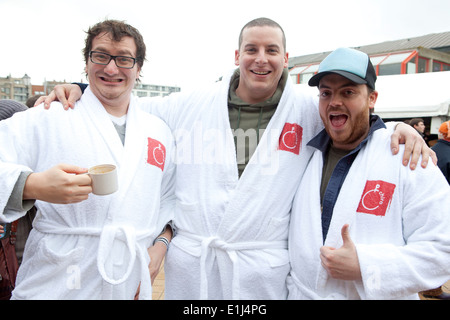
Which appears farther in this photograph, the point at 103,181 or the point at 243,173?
the point at 243,173

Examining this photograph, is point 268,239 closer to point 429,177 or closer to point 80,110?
point 429,177

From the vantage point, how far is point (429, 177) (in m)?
1.47

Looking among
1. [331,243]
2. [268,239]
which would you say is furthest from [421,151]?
[268,239]

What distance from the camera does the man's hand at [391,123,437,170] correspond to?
149 cm

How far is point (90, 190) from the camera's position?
1.32 m

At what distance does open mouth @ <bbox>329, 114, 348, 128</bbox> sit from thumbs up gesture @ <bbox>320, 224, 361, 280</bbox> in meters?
0.50

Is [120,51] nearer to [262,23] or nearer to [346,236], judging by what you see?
[262,23]

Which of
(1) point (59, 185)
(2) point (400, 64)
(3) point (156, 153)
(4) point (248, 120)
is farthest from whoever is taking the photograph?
(2) point (400, 64)

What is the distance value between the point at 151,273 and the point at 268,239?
619 millimetres

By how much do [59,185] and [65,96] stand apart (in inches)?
28.5

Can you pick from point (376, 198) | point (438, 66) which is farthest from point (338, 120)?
point (438, 66)

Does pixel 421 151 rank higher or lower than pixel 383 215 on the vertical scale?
higher

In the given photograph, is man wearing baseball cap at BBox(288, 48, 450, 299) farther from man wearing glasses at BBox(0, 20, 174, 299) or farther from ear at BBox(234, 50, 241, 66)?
man wearing glasses at BBox(0, 20, 174, 299)
